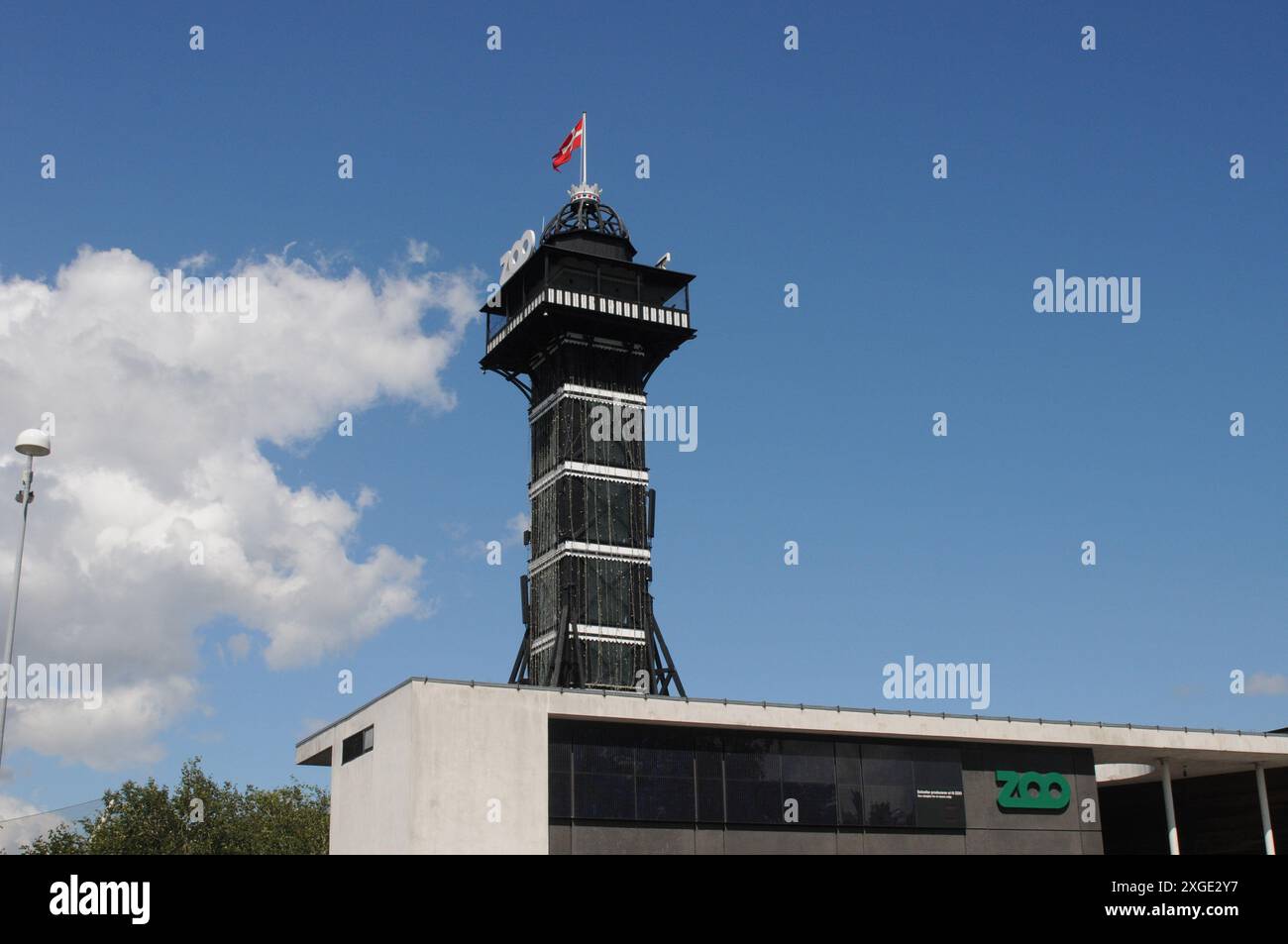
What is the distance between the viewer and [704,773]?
4784 cm

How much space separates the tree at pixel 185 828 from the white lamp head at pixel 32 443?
55.6 m

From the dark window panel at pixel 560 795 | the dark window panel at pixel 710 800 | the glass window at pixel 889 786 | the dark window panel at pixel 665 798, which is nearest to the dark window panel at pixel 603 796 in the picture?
the dark window panel at pixel 560 795

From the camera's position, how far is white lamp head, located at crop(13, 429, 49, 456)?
1435 inches

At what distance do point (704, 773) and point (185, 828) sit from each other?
53.2m

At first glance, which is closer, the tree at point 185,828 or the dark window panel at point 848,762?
the dark window panel at point 848,762

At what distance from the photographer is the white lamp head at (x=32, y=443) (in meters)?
36.4

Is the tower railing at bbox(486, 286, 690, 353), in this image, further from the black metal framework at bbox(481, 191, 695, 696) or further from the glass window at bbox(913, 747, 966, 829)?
the glass window at bbox(913, 747, 966, 829)

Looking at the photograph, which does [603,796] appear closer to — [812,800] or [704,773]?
[704,773]

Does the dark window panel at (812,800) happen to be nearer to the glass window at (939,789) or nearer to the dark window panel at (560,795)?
the glass window at (939,789)

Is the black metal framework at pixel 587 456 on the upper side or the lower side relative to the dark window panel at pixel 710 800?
upper

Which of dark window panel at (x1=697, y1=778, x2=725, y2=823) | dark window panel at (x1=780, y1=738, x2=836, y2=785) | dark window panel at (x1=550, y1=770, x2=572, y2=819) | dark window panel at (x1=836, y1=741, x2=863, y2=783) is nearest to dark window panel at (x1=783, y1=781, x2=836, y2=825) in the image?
dark window panel at (x1=780, y1=738, x2=836, y2=785)
